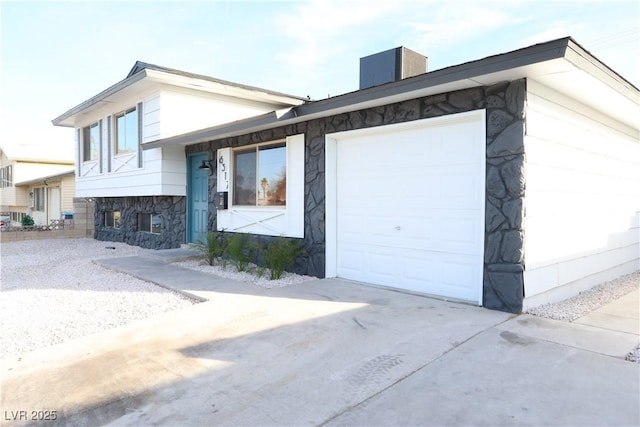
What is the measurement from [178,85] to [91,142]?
552 cm

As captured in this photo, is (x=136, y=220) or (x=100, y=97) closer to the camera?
(x=100, y=97)

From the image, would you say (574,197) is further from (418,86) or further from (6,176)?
(6,176)

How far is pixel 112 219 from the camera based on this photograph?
13.5 m

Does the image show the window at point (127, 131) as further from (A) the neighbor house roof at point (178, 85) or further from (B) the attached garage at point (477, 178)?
(B) the attached garage at point (477, 178)

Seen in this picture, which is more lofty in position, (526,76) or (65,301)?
(526,76)

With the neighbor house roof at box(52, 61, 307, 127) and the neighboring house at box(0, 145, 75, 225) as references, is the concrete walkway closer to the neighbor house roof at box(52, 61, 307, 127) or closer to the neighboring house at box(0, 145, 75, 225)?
the neighbor house roof at box(52, 61, 307, 127)

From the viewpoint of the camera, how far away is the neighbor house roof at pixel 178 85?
9.02 m

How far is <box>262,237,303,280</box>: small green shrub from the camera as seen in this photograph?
679 centimetres

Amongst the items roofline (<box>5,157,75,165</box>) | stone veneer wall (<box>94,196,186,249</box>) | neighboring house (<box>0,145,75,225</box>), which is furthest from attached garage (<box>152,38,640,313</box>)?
roofline (<box>5,157,75,165</box>)

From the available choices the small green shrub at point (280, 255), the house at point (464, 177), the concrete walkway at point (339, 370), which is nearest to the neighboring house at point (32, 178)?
the house at point (464, 177)

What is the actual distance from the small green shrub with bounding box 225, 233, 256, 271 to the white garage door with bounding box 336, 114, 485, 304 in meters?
1.84

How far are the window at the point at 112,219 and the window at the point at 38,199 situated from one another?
13253 mm

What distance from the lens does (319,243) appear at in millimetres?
6867

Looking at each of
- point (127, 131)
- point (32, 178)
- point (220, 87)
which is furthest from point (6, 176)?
point (220, 87)
